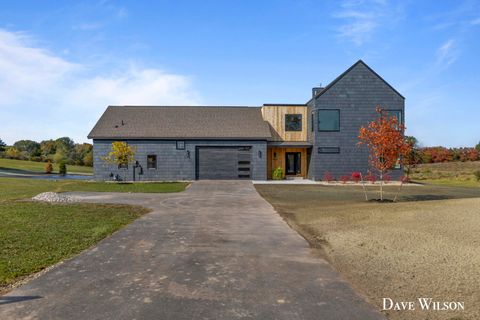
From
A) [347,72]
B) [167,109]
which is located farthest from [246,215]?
[167,109]

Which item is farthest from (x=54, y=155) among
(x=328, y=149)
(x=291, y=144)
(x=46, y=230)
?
(x=46, y=230)

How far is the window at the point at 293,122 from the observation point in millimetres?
33094

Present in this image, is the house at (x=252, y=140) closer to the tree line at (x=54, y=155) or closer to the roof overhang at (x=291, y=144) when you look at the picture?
the roof overhang at (x=291, y=144)

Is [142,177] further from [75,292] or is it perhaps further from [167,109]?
[75,292]

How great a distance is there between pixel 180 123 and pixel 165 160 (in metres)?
3.87

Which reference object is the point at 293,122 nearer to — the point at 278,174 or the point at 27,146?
Result: the point at 278,174

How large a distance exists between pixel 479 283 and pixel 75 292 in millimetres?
5661

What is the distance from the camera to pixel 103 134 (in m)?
30.7

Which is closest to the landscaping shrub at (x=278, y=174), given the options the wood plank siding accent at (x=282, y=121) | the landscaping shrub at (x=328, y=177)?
the wood plank siding accent at (x=282, y=121)

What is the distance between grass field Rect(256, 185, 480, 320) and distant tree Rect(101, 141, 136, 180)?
19.1m

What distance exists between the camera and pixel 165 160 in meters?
30.8

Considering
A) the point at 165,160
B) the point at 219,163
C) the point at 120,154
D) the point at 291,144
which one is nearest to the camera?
the point at 120,154

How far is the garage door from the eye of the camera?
31.3 metres

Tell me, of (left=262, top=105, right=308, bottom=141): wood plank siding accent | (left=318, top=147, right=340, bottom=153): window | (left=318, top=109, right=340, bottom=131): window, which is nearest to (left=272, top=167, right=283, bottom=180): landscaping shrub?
(left=262, top=105, right=308, bottom=141): wood plank siding accent
